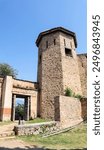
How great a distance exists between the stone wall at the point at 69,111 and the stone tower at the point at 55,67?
3907 mm

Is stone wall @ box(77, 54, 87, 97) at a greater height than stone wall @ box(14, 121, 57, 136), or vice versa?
stone wall @ box(77, 54, 87, 97)

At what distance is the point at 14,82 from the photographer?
21078 millimetres

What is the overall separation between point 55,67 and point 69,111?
25.2 ft

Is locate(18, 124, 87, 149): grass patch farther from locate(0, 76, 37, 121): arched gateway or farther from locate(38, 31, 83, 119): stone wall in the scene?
locate(38, 31, 83, 119): stone wall

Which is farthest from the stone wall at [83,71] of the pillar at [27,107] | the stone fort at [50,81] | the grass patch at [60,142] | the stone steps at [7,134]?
the stone steps at [7,134]

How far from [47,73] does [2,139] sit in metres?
13.5

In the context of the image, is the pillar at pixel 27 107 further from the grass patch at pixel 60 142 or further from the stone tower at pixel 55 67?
the grass patch at pixel 60 142

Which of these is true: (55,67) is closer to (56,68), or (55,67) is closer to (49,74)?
(56,68)

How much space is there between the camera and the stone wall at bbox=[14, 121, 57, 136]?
11.5m

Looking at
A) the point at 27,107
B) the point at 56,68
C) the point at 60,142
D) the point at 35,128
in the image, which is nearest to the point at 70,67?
the point at 56,68

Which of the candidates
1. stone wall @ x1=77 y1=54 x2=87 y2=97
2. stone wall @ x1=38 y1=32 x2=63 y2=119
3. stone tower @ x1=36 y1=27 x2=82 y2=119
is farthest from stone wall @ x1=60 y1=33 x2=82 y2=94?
stone wall @ x1=77 y1=54 x2=87 y2=97

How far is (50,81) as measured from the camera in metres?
22.5

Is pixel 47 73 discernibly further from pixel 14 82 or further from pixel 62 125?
pixel 62 125

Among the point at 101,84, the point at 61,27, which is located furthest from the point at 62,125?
the point at 61,27
